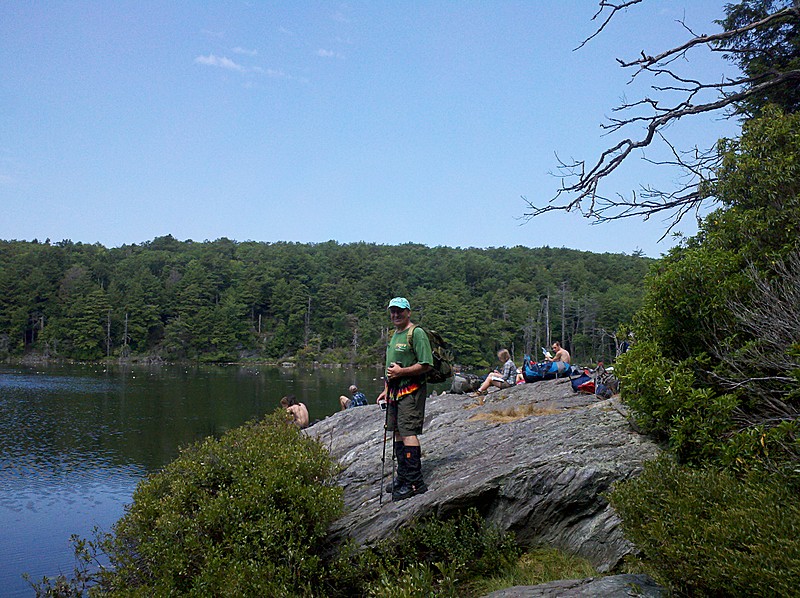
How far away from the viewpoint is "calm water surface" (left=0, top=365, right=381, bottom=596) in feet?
50.5

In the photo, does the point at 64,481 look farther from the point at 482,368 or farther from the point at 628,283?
the point at 628,283

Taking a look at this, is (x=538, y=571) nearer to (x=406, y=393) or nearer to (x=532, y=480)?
(x=532, y=480)

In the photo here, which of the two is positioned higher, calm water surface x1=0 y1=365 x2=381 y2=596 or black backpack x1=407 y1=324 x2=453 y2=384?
black backpack x1=407 y1=324 x2=453 y2=384

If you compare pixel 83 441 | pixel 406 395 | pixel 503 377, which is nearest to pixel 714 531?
pixel 406 395

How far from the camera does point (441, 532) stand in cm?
595

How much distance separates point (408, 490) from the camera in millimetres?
6879

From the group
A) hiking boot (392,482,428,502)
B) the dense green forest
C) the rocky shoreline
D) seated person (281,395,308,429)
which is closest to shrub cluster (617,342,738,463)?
the rocky shoreline

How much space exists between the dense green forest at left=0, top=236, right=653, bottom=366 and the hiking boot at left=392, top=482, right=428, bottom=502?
8874 centimetres

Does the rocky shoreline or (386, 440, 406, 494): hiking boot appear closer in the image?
the rocky shoreline

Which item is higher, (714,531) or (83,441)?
(714,531)

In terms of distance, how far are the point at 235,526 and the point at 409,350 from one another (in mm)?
2625

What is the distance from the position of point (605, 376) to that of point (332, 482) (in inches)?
197

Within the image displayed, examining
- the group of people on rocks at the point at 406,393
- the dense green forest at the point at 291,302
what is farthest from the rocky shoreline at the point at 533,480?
the dense green forest at the point at 291,302

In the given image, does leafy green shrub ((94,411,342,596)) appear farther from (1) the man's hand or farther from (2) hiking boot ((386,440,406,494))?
(1) the man's hand
